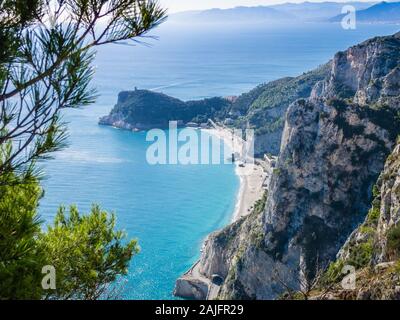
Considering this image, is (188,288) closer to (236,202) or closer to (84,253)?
(236,202)

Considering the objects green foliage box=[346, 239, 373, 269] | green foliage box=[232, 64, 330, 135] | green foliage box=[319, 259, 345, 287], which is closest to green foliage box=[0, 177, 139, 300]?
green foliage box=[319, 259, 345, 287]

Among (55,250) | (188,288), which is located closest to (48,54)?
(55,250)

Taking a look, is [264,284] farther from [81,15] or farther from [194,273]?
[81,15]

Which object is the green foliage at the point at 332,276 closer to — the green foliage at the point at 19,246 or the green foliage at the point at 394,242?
the green foliage at the point at 394,242

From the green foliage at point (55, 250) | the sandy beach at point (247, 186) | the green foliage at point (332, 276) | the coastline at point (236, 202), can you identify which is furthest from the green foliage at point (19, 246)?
the sandy beach at point (247, 186)

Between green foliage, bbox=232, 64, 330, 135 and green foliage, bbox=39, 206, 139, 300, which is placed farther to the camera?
green foliage, bbox=232, 64, 330, 135

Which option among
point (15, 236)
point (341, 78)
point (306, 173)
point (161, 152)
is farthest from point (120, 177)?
point (15, 236)

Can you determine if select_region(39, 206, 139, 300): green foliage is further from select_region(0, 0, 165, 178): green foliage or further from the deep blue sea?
select_region(0, 0, 165, 178): green foliage
